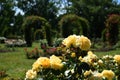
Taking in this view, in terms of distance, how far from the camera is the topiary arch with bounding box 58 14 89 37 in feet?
97.6

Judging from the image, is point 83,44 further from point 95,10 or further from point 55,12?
point 55,12

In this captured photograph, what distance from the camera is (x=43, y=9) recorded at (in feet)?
263

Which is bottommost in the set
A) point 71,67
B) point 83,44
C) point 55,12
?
point 55,12

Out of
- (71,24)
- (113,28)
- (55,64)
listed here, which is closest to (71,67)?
(55,64)

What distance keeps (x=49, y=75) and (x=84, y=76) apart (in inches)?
13.8

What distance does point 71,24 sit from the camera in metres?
30.0

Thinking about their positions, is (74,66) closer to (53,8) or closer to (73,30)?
(73,30)

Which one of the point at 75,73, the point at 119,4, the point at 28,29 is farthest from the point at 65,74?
the point at 119,4

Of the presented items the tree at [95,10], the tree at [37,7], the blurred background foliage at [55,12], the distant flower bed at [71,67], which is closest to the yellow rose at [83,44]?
the distant flower bed at [71,67]

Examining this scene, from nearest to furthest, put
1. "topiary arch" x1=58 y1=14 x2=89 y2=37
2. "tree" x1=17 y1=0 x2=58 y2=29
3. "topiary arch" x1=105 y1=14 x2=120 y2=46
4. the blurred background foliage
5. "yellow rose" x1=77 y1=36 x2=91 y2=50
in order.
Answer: "yellow rose" x1=77 y1=36 x2=91 y2=50, "topiary arch" x1=105 y1=14 x2=120 y2=46, "topiary arch" x1=58 y1=14 x2=89 y2=37, the blurred background foliage, "tree" x1=17 y1=0 x2=58 y2=29

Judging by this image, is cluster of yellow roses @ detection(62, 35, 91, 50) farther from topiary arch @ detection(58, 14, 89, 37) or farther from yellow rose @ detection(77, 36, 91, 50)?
topiary arch @ detection(58, 14, 89, 37)

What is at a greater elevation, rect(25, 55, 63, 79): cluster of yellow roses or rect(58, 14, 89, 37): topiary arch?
rect(25, 55, 63, 79): cluster of yellow roses

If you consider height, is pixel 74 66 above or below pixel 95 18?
above

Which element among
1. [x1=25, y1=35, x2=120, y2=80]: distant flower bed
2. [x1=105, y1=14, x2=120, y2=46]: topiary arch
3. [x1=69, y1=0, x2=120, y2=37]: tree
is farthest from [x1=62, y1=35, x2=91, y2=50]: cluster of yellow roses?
[x1=69, y1=0, x2=120, y2=37]: tree
